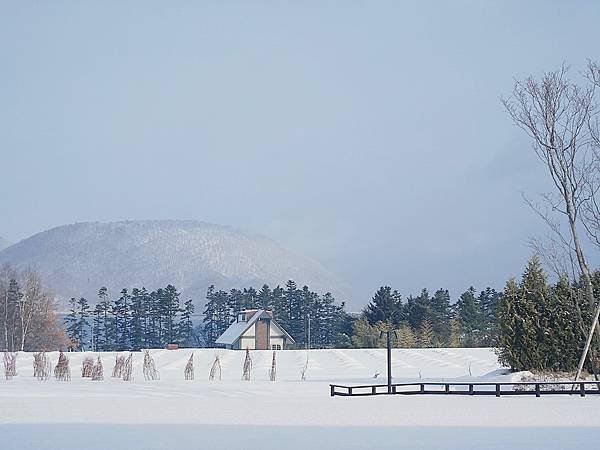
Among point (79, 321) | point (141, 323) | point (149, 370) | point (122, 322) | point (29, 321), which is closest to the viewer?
point (149, 370)

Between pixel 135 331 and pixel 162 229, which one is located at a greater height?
pixel 162 229

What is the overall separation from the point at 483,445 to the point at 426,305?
134 ft

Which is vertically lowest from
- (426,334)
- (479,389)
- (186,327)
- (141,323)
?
(479,389)

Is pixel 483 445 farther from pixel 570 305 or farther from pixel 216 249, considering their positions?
pixel 216 249

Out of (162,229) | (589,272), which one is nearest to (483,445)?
(589,272)

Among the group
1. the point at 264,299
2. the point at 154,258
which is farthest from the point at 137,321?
the point at 154,258

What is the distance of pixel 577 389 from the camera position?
69.4 feet

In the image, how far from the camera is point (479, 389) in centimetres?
2238

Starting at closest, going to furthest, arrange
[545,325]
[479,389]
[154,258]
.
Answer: [479,389] → [545,325] → [154,258]

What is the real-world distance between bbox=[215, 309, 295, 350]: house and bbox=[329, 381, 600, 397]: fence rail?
26.1 metres

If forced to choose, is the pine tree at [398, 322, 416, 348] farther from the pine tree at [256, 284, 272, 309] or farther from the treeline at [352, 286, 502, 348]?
the pine tree at [256, 284, 272, 309]

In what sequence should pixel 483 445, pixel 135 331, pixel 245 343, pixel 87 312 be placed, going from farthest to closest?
pixel 87 312 → pixel 135 331 → pixel 245 343 → pixel 483 445

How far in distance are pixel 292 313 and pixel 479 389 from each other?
123ft

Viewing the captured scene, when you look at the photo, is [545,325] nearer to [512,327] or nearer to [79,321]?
[512,327]
